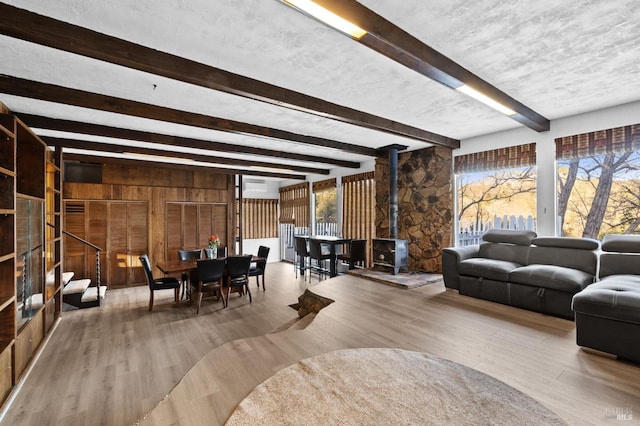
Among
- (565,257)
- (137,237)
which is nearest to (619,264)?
(565,257)

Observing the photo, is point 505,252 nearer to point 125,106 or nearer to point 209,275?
point 209,275

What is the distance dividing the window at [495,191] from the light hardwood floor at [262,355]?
1.70 metres

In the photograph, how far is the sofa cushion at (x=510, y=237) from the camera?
13.4 ft

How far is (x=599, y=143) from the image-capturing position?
3721mm

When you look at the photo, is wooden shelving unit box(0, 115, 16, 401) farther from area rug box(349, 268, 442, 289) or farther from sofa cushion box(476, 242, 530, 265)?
sofa cushion box(476, 242, 530, 265)

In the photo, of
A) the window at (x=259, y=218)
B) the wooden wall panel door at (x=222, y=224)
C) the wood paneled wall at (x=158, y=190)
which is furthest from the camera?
the window at (x=259, y=218)

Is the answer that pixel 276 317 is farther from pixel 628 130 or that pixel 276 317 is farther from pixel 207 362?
pixel 628 130

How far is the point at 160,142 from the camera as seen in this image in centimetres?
455

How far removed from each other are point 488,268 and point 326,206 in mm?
5143

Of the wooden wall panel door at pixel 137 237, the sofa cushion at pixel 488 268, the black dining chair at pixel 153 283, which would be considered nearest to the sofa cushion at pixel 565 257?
the sofa cushion at pixel 488 268

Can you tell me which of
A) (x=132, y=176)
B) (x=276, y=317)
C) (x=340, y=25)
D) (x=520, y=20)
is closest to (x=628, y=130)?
(x=520, y=20)

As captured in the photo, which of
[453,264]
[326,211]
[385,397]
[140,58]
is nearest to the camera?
[385,397]

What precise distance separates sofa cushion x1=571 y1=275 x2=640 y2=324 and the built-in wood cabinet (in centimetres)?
464

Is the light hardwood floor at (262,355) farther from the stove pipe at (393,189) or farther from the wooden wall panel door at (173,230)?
the wooden wall panel door at (173,230)
